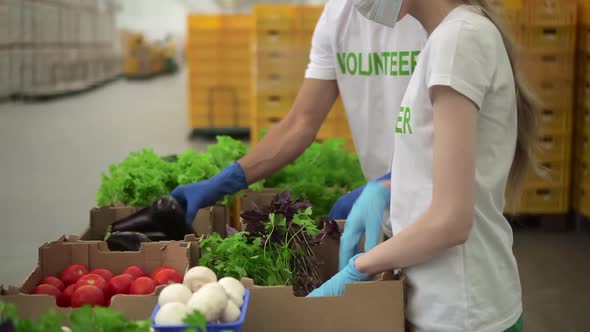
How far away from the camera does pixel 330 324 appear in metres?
1.93

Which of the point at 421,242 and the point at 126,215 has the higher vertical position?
the point at 421,242

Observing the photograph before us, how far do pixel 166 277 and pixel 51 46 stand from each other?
2085 centimetres

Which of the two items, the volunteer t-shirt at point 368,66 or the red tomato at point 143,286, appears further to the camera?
the volunteer t-shirt at point 368,66

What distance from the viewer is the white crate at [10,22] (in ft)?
54.1

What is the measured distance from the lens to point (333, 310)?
75.9 inches

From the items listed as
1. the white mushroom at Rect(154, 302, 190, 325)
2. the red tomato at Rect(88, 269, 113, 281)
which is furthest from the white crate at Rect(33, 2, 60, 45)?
the white mushroom at Rect(154, 302, 190, 325)

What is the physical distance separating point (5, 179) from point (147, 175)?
22.3 feet

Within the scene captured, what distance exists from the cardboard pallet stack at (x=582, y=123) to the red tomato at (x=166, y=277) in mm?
5004

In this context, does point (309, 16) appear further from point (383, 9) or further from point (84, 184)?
point (383, 9)

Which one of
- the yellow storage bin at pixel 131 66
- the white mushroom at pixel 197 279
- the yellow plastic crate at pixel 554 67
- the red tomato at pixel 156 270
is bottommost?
the yellow storage bin at pixel 131 66

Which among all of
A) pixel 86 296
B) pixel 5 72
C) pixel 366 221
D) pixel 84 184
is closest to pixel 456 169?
pixel 366 221

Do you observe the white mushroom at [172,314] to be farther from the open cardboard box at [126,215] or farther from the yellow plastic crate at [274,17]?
the yellow plastic crate at [274,17]

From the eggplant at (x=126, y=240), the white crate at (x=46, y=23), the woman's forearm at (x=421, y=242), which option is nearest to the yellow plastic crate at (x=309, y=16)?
the eggplant at (x=126, y=240)

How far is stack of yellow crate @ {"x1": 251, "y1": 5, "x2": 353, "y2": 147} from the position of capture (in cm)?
771
